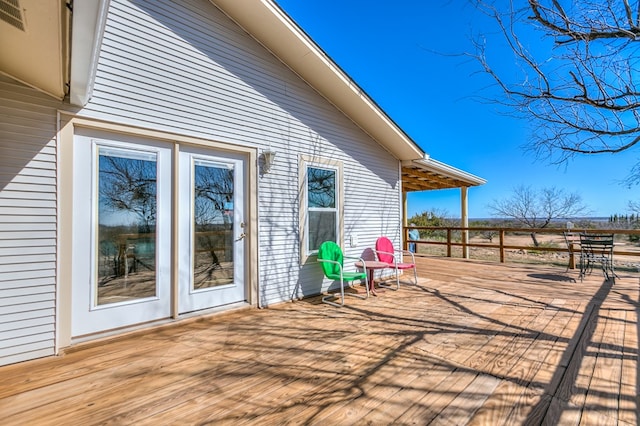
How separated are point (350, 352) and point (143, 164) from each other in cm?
290

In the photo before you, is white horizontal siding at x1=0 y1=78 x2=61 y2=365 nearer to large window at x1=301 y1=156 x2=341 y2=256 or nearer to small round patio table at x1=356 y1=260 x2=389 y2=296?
large window at x1=301 y1=156 x2=341 y2=256

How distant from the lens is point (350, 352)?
266cm

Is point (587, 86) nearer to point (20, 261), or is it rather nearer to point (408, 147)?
point (408, 147)

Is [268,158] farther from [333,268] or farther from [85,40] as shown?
[85,40]

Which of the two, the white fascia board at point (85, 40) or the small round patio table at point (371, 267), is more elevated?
the white fascia board at point (85, 40)

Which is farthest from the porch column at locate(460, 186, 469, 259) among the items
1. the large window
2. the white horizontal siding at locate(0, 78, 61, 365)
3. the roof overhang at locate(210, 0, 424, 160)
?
the white horizontal siding at locate(0, 78, 61, 365)

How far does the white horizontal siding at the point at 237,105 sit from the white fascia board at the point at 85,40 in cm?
52

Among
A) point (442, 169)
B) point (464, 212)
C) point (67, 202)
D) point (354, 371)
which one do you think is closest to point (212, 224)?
point (67, 202)

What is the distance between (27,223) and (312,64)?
151 inches

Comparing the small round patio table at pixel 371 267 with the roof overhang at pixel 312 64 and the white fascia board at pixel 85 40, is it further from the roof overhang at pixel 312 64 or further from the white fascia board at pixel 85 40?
the white fascia board at pixel 85 40

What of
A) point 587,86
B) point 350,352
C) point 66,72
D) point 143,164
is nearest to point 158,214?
point 143,164

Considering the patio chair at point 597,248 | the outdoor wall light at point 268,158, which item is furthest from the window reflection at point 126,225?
the patio chair at point 597,248

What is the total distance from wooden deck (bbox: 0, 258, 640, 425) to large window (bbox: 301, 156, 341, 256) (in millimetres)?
1333

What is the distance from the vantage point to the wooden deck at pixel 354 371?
1810 mm
